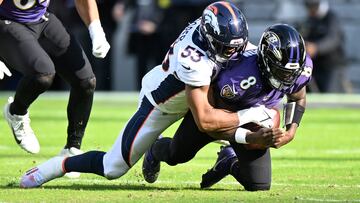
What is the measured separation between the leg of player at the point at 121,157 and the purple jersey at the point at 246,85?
0.45 m

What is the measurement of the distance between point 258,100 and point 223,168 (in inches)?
21.0

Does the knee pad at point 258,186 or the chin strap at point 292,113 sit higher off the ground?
the chin strap at point 292,113

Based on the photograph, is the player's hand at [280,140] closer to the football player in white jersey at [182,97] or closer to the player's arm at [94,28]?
the football player in white jersey at [182,97]

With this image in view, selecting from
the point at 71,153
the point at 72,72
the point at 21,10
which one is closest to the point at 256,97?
the point at 72,72

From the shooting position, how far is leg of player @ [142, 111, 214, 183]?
6.62 meters

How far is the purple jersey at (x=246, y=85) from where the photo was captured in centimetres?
639

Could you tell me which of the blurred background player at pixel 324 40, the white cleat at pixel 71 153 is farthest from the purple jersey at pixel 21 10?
the blurred background player at pixel 324 40

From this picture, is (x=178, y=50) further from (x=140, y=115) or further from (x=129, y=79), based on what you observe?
(x=129, y=79)

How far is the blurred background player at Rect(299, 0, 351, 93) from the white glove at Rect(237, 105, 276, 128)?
319 inches

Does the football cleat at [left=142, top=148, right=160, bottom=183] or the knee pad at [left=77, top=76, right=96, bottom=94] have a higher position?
the knee pad at [left=77, top=76, right=96, bottom=94]

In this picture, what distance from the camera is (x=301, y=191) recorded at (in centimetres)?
652

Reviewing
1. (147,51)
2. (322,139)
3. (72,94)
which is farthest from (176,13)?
(72,94)

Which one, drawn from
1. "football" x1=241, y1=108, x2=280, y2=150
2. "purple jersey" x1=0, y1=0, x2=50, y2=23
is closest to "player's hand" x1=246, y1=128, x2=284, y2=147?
"football" x1=241, y1=108, x2=280, y2=150

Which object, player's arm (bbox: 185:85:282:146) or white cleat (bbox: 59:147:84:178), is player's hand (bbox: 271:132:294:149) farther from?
white cleat (bbox: 59:147:84:178)
